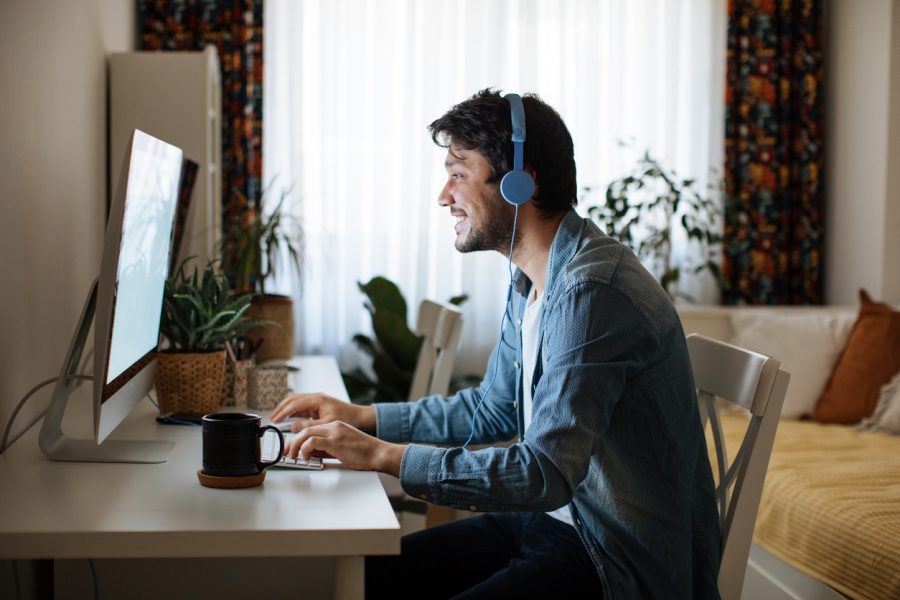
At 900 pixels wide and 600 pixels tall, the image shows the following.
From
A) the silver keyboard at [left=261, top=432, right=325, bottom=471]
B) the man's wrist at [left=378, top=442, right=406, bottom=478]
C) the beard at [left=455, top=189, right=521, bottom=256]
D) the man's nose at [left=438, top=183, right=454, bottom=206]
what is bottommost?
the silver keyboard at [left=261, top=432, right=325, bottom=471]

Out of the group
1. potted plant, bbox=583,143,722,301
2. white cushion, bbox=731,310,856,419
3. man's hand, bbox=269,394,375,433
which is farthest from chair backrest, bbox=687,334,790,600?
potted plant, bbox=583,143,722,301

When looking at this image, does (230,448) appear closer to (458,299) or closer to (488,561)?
(488,561)

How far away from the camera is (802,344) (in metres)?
3.28

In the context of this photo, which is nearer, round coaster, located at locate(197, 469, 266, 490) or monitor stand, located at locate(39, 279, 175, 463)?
round coaster, located at locate(197, 469, 266, 490)

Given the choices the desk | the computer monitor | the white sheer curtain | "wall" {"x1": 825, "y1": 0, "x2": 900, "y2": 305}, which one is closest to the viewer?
the desk

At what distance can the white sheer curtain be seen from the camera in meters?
3.84

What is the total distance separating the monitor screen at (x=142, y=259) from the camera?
1.23 meters

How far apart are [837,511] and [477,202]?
1244 millimetres

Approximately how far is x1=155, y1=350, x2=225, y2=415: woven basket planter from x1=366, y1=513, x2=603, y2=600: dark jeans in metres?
0.50

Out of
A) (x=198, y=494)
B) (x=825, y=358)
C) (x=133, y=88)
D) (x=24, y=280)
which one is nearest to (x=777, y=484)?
(x=825, y=358)

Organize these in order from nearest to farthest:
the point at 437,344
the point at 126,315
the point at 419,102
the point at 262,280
Result: the point at 126,315
the point at 437,344
the point at 262,280
the point at 419,102

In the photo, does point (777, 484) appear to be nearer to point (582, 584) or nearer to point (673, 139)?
point (582, 584)

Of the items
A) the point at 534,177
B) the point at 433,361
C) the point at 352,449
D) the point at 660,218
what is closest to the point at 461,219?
the point at 534,177

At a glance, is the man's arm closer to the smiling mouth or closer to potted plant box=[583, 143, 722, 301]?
the smiling mouth
